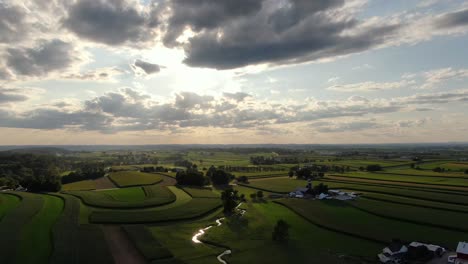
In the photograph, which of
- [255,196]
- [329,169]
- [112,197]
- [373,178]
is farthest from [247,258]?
[329,169]

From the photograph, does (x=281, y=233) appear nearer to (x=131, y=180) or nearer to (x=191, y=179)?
(x=191, y=179)

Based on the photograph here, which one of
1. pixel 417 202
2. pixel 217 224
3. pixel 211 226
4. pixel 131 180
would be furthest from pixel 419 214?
pixel 131 180

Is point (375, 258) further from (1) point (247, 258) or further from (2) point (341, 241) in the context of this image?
(1) point (247, 258)

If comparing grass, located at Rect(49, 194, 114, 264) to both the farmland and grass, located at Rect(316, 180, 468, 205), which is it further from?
grass, located at Rect(316, 180, 468, 205)

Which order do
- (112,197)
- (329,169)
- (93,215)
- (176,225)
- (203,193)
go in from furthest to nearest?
(329,169)
(203,193)
(112,197)
(93,215)
(176,225)

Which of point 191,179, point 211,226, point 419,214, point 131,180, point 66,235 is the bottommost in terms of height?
point 211,226
